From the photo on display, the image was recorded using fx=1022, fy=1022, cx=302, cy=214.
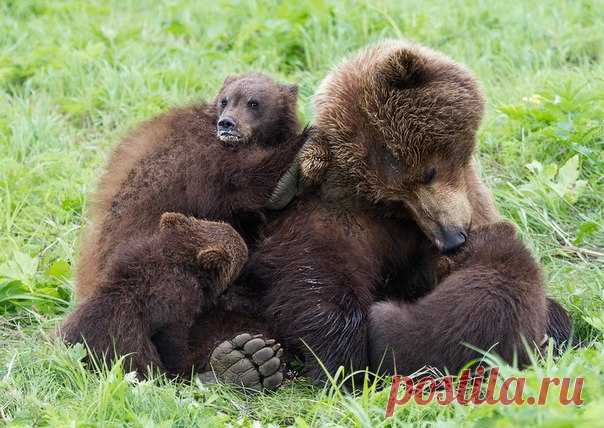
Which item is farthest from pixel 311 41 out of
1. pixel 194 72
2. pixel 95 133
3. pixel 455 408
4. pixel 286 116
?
pixel 455 408

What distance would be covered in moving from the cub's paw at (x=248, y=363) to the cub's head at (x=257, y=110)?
1334 millimetres

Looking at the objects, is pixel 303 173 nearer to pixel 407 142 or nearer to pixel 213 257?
pixel 407 142

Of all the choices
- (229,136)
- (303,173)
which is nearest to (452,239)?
(303,173)

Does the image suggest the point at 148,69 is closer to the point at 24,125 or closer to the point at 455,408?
the point at 24,125

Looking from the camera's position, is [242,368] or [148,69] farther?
[148,69]

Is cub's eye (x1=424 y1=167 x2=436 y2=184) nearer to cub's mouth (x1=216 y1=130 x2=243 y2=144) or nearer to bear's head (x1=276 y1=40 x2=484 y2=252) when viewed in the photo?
bear's head (x1=276 y1=40 x2=484 y2=252)

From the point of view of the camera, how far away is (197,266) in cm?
562

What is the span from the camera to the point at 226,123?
623 cm

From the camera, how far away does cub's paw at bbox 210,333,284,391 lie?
548 cm

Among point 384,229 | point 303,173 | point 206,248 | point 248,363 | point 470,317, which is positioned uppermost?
point 303,173

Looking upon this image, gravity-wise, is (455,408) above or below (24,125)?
below

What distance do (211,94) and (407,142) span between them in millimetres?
3714

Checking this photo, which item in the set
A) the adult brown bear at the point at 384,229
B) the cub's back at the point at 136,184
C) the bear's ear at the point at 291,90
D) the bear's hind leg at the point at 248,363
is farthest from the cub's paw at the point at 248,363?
the bear's ear at the point at 291,90

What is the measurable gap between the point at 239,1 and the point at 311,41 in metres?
1.23
